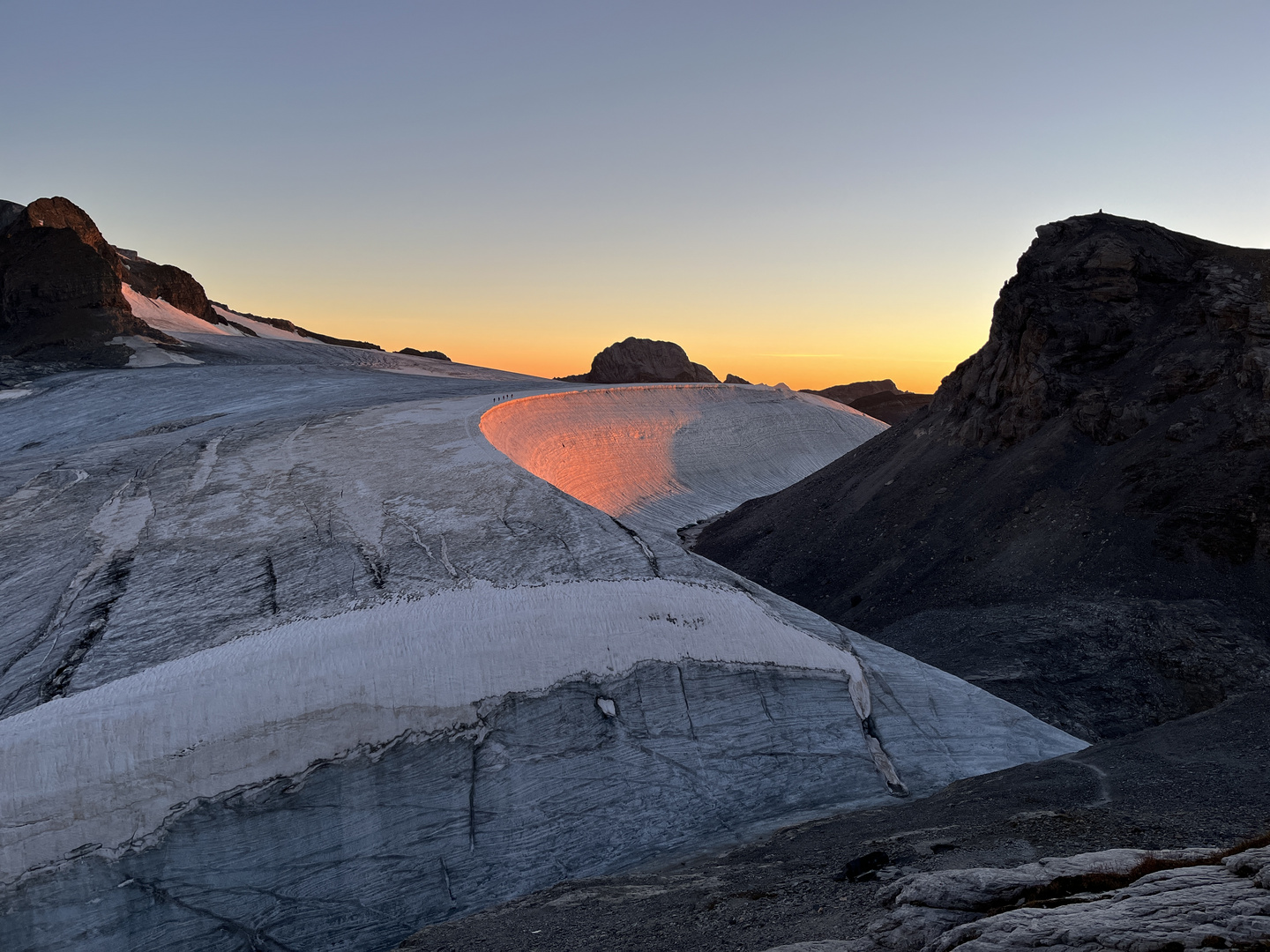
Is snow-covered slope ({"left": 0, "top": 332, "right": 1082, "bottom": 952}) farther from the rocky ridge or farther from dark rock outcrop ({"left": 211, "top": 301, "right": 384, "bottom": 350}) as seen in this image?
dark rock outcrop ({"left": 211, "top": 301, "right": 384, "bottom": 350})

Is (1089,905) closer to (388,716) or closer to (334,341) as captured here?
(388,716)

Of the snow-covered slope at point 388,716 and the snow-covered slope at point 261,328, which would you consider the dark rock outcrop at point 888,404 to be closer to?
the snow-covered slope at point 261,328

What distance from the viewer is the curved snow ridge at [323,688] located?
6145 mm

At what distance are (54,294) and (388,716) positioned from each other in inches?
1366

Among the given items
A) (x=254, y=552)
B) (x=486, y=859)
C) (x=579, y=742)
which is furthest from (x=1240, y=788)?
(x=254, y=552)

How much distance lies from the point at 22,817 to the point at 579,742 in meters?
4.03

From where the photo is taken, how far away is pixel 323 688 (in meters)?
7.00

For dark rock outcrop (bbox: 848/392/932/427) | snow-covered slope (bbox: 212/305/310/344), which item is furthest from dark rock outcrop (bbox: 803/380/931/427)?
snow-covered slope (bbox: 212/305/310/344)

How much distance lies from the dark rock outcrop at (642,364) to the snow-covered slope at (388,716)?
46.5 metres

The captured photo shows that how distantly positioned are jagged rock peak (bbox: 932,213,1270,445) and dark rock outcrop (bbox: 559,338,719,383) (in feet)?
127

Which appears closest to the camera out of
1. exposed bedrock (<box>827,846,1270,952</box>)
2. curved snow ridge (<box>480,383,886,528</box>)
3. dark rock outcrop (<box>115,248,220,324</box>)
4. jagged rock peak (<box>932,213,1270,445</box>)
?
exposed bedrock (<box>827,846,1270,952</box>)

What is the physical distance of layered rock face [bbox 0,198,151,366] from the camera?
31.9 meters

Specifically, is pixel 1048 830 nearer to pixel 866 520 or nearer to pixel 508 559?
pixel 508 559

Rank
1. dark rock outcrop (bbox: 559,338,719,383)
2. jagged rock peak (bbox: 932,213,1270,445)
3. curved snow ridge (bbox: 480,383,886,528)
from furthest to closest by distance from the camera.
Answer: dark rock outcrop (bbox: 559,338,719,383)
curved snow ridge (bbox: 480,383,886,528)
jagged rock peak (bbox: 932,213,1270,445)
